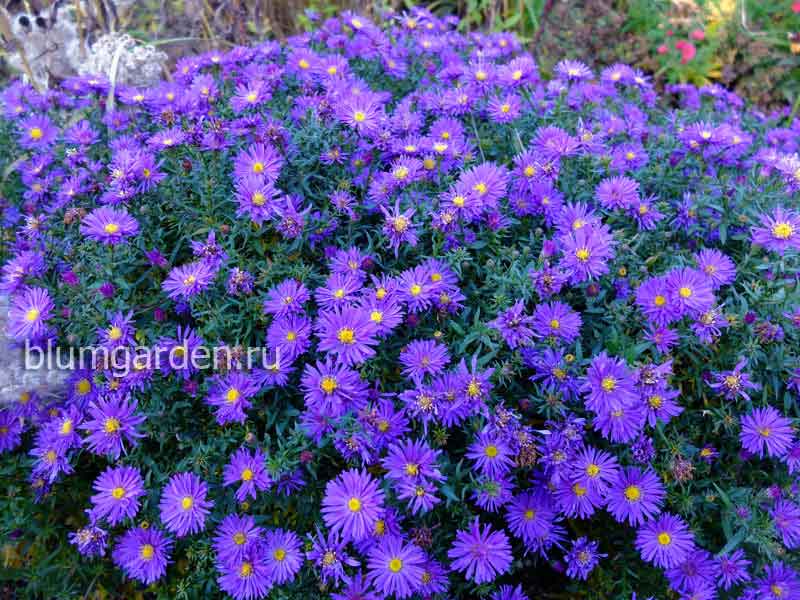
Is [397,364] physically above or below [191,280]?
below

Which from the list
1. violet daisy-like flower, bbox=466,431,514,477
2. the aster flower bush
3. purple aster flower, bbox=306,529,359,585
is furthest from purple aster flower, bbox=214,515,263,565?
violet daisy-like flower, bbox=466,431,514,477

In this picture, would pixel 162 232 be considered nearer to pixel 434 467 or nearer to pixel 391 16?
pixel 434 467

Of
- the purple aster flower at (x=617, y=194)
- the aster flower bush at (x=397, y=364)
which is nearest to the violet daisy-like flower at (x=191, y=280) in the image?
the aster flower bush at (x=397, y=364)

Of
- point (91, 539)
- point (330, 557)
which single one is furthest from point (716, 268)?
point (91, 539)

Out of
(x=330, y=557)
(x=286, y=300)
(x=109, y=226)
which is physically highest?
(x=109, y=226)

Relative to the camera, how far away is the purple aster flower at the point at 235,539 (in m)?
1.98

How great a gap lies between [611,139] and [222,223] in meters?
1.81

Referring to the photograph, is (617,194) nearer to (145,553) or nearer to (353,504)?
(353,504)

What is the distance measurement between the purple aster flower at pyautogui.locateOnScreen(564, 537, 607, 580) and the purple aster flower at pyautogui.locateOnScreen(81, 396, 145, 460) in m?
1.46

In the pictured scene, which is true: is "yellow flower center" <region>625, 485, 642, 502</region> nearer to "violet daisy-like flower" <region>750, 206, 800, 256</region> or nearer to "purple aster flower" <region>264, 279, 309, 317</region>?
"violet daisy-like flower" <region>750, 206, 800, 256</region>

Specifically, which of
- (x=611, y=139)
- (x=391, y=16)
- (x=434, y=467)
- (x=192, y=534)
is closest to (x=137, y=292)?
(x=192, y=534)

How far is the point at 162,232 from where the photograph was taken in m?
2.54

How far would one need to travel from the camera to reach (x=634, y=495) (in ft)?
6.84

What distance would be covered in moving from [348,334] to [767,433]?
1407mm
